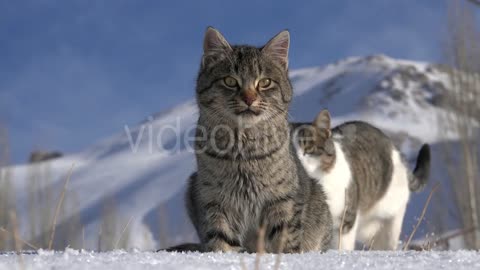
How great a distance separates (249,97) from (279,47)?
0.58m

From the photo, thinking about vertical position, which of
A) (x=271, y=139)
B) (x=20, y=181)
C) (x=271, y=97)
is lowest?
(x=20, y=181)

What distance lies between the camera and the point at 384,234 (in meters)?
6.34

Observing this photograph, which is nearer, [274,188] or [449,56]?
Result: [274,188]

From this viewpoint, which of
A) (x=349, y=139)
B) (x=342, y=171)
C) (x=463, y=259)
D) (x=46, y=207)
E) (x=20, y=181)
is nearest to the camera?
(x=463, y=259)

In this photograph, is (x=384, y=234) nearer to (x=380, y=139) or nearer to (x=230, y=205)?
(x=380, y=139)

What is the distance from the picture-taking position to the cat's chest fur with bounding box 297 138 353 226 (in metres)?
5.29

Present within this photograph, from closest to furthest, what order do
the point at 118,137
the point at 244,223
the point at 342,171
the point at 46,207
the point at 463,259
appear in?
the point at 463,259
the point at 244,223
the point at 342,171
the point at 46,207
the point at 118,137

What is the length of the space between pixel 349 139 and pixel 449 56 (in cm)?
876

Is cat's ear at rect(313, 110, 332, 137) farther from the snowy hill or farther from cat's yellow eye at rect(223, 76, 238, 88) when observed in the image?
the snowy hill

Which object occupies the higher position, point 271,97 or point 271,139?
point 271,97

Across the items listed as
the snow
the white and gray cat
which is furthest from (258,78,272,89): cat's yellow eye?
the white and gray cat

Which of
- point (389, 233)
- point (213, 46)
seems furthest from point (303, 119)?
point (213, 46)

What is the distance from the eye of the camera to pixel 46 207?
1373 centimetres

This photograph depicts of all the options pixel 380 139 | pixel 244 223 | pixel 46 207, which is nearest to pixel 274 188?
pixel 244 223
